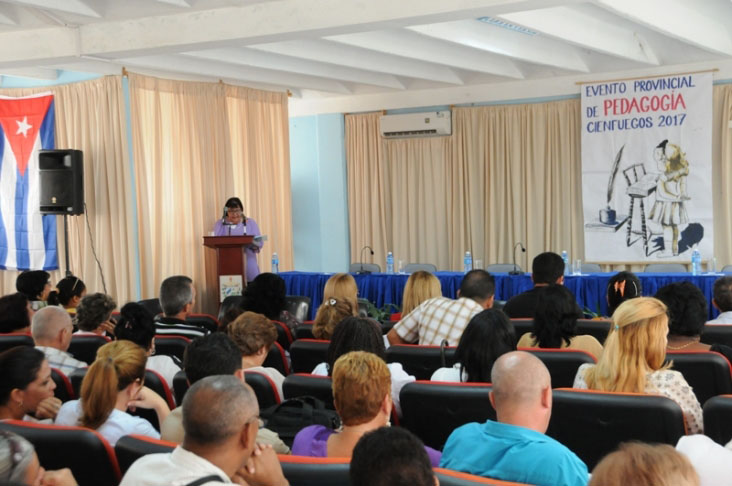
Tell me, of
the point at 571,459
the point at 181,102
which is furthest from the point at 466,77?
the point at 571,459

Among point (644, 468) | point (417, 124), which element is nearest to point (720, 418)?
point (644, 468)

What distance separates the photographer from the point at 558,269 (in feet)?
18.5

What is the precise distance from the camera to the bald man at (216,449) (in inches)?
79.2

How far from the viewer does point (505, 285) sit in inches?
310

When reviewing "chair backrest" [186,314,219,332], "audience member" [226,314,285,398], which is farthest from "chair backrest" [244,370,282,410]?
"chair backrest" [186,314,219,332]

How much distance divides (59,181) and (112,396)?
5934 mm

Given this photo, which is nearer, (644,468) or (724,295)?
(644,468)

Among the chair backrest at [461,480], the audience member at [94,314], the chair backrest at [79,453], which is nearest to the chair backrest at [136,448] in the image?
the chair backrest at [79,453]

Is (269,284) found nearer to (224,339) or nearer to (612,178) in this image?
(224,339)

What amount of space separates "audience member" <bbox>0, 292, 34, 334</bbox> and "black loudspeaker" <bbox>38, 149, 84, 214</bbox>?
3.44 m

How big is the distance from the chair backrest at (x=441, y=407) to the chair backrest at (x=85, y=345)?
6.95ft

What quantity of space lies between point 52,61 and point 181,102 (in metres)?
2.08

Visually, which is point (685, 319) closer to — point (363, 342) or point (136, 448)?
point (363, 342)

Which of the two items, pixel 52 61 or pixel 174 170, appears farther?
pixel 174 170
